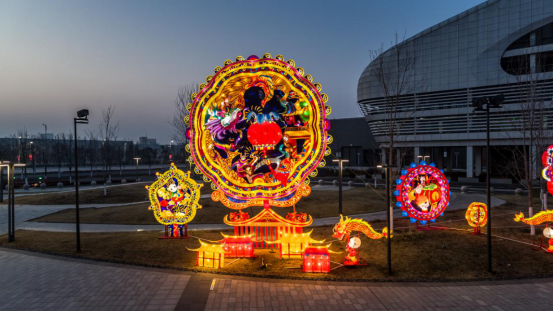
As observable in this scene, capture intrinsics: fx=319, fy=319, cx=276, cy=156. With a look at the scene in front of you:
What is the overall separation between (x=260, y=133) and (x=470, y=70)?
150ft

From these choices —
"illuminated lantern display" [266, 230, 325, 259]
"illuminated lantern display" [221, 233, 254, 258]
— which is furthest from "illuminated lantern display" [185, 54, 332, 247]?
"illuminated lantern display" [221, 233, 254, 258]

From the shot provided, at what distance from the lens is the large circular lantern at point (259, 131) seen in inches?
476

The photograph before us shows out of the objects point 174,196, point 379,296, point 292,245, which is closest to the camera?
point 379,296

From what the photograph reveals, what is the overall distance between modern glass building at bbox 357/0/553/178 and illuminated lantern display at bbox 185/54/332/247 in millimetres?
32162

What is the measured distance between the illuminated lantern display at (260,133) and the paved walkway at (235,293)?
3.09m

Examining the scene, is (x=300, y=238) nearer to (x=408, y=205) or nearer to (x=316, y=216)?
(x=408, y=205)

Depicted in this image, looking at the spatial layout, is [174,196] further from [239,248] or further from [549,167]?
[549,167]

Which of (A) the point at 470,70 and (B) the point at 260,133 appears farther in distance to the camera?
(A) the point at 470,70

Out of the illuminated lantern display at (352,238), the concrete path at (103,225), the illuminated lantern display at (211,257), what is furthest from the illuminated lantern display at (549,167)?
the illuminated lantern display at (211,257)

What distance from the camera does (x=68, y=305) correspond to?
8352mm

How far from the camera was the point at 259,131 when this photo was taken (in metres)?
12.1

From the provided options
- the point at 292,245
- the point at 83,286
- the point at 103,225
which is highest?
the point at 292,245

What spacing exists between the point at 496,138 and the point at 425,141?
367 inches

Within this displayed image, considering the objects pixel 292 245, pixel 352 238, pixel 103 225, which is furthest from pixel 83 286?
pixel 103 225
